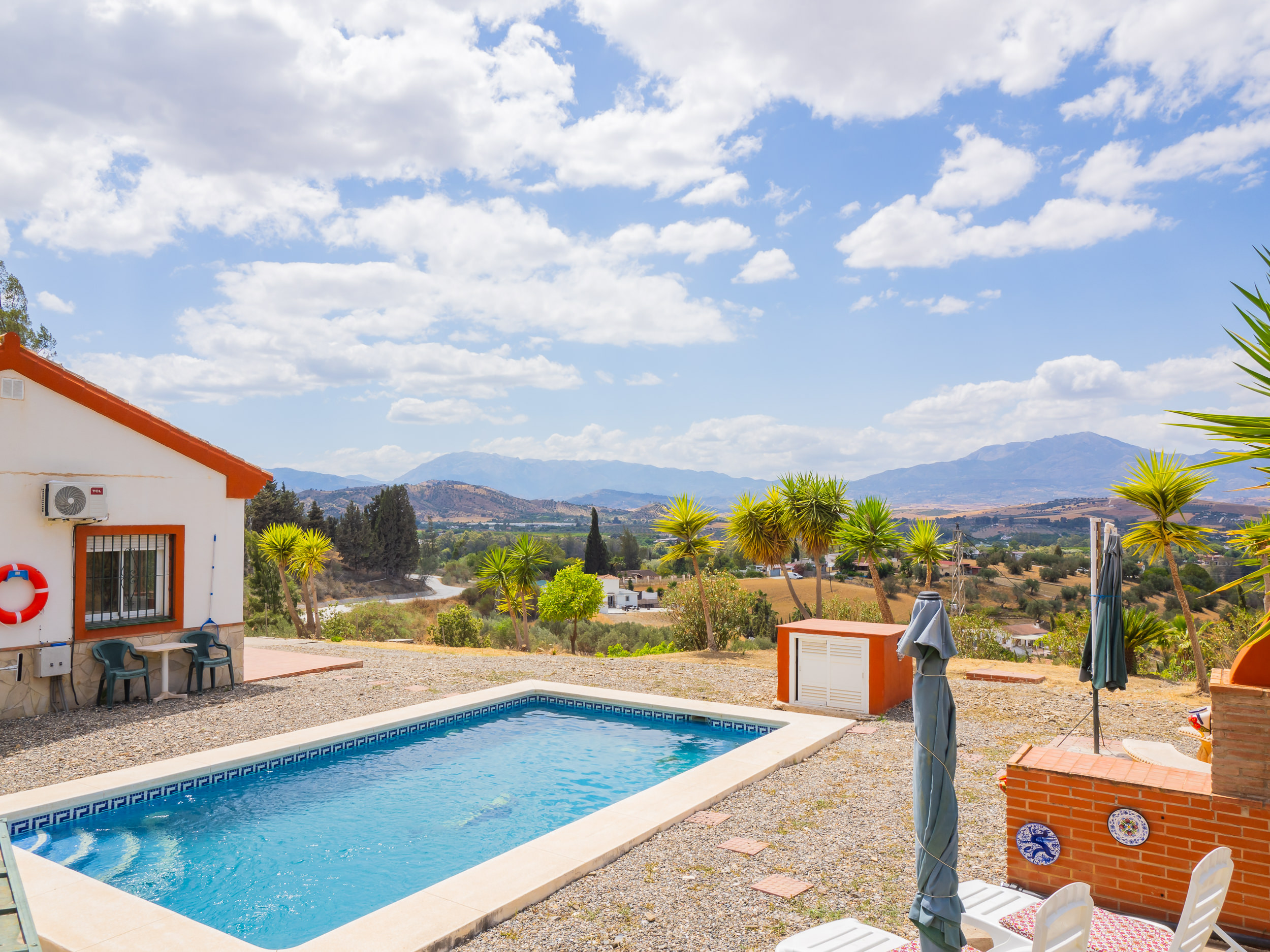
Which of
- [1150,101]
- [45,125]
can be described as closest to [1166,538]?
[1150,101]

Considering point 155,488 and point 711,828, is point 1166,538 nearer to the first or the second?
point 711,828

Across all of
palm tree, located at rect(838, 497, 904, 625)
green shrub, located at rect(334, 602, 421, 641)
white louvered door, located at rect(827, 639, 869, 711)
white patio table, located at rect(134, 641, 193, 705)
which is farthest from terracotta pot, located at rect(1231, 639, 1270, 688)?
green shrub, located at rect(334, 602, 421, 641)

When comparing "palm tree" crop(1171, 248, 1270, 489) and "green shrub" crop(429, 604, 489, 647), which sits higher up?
"palm tree" crop(1171, 248, 1270, 489)

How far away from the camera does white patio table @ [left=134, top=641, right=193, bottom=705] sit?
10812mm

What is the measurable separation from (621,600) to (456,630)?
50.3 m

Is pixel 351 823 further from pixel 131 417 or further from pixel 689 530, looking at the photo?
pixel 689 530

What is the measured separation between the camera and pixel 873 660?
10492 millimetres

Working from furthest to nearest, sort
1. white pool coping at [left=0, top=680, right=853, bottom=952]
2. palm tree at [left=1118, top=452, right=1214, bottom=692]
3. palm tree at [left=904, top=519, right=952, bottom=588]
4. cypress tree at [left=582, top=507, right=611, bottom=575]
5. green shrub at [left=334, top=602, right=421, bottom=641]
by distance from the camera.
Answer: cypress tree at [left=582, top=507, right=611, bottom=575] < green shrub at [left=334, top=602, right=421, bottom=641] < palm tree at [left=904, top=519, right=952, bottom=588] < palm tree at [left=1118, top=452, right=1214, bottom=692] < white pool coping at [left=0, top=680, right=853, bottom=952]

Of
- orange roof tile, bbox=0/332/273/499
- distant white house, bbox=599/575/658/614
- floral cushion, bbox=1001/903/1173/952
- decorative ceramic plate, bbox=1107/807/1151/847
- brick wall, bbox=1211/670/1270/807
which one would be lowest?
distant white house, bbox=599/575/658/614

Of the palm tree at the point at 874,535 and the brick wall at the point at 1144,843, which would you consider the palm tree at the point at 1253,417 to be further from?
the palm tree at the point at 874,535

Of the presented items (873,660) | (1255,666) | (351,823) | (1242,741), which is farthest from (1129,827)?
(351,823)

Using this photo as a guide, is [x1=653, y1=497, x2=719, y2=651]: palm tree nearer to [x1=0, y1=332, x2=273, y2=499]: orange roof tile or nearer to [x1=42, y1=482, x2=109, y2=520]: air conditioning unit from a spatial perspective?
[x1=0, y1=332, x2=273, y2=499]: orange roof tile

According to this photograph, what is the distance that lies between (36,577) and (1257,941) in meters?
12.9

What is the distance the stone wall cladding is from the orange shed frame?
8.84 m
